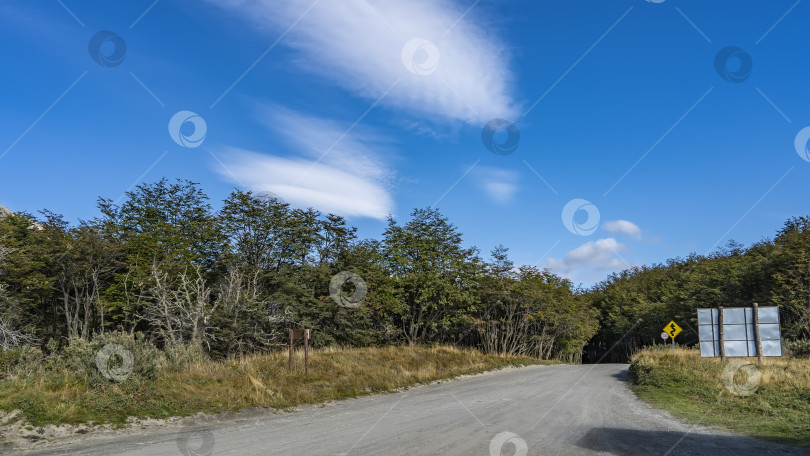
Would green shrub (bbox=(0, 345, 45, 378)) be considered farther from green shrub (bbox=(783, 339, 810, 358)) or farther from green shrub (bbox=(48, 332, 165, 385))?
green shrub (bbox=(783, 339, 810, 358))

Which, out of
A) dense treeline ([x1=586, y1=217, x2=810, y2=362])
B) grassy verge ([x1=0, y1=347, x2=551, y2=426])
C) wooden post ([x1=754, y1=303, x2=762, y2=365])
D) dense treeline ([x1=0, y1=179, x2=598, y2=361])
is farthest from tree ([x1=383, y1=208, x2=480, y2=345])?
dense treeline ([x1=586, y1=217, x2=810, y2=362])

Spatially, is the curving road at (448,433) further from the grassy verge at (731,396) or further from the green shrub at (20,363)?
the green shrub at (20,363)

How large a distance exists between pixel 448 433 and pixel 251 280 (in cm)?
2471

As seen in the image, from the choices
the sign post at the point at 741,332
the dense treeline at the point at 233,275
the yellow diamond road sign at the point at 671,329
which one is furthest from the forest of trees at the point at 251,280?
the sign post at the point at 741,332

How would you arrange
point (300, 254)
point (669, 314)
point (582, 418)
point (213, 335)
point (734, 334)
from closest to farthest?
point (582, 418) → point (734, 334) → point (213, 335) → point (300, 254) → point (669, 314)

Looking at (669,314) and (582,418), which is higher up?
(669,314)

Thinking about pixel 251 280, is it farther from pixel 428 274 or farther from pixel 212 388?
pixel 212 388

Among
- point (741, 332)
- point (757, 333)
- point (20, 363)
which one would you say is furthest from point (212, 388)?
point (757, 333)

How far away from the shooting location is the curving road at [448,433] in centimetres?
830

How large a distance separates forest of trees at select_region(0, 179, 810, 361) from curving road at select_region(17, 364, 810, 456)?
514 inches

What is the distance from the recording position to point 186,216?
36.7 metres

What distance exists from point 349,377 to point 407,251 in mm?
17195

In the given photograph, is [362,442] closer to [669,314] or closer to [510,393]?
[510,393]

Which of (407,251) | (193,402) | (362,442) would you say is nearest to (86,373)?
(193,402)
